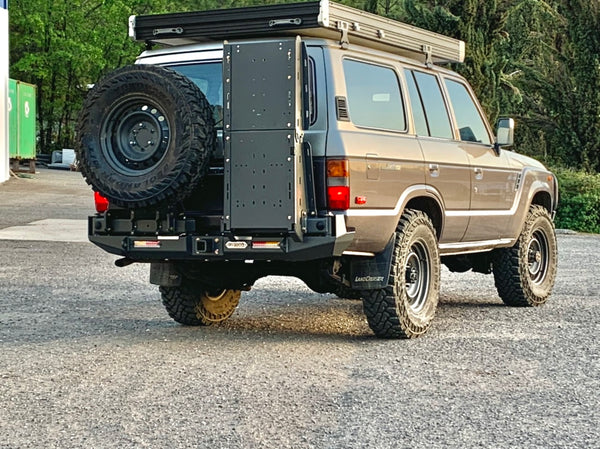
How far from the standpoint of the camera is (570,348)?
8.15m

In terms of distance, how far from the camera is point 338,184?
7.61m

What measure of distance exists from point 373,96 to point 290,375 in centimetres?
246

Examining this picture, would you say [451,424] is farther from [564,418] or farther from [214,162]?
[214,162]

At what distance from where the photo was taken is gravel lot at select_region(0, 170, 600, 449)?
5.53 metres

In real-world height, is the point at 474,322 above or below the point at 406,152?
below

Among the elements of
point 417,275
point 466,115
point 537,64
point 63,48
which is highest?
point 63,48

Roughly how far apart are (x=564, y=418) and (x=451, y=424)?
2.12ft

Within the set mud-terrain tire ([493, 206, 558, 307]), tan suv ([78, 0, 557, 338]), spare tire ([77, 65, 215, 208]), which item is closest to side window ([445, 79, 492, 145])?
tan suv ([78, 0, 557, 338])

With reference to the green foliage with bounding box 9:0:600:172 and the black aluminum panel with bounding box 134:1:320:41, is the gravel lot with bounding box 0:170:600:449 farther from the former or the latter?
the green foliage with bounding box 9:0:600:172

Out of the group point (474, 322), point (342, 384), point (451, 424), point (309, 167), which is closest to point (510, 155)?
point (474, 322)

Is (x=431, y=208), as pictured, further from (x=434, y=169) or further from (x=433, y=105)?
(x=433, y=105)

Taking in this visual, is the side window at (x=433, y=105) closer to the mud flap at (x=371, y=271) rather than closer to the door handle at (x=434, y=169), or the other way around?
the door handle at (x=434, y=169)

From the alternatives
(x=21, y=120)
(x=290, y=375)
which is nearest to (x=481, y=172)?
(x=290, y=375)

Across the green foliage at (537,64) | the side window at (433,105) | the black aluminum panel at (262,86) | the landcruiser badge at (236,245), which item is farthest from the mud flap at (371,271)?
the green foliage at (537,64)
